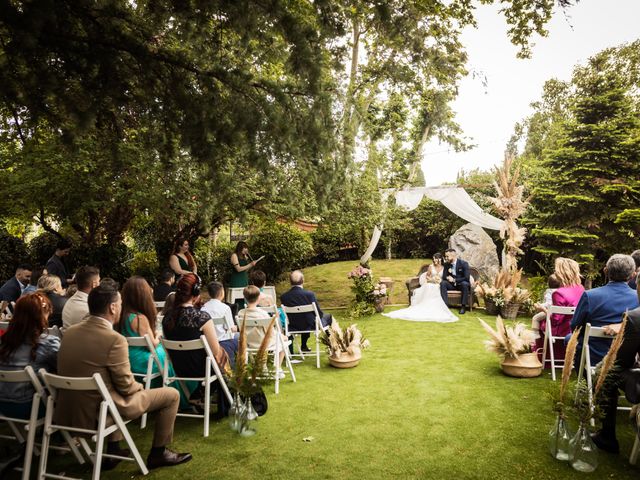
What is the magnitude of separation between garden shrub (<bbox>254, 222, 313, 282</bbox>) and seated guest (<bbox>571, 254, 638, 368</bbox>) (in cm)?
929

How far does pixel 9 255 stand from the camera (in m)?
11.8

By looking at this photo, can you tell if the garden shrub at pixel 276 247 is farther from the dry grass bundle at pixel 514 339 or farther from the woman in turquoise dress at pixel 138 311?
the woman in turquoise dress at pixel 138 311

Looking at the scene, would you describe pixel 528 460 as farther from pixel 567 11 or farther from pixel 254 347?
pixel 567 11

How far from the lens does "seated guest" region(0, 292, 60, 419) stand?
2979 millimetres

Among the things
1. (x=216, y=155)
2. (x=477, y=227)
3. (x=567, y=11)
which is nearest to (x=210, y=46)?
(x=216, y=155)

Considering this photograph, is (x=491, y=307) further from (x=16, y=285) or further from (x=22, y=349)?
(x=16, y=285)

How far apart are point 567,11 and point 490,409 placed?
371 centimetres

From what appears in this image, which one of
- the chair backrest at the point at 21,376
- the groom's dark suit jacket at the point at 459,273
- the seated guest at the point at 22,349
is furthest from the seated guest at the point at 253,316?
the groom's dark suit jacket at the point at 459,273

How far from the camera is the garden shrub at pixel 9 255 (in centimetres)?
1170

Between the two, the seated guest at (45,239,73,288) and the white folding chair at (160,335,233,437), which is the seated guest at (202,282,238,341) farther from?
the seated guest at (45,239,73,288)

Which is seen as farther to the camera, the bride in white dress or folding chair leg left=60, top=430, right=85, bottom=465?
the bride in white dress

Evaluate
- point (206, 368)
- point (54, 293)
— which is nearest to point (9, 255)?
point (54, 293)

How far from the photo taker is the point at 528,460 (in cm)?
320

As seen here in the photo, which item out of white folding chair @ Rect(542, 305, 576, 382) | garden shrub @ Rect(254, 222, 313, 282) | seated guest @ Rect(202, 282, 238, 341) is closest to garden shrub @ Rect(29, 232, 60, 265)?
garden shrub @ Rect(254, 222, 313, 282)
